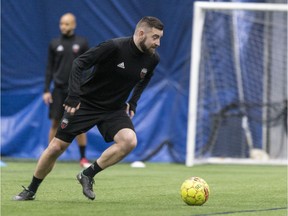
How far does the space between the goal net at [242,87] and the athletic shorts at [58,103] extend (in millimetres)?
3032

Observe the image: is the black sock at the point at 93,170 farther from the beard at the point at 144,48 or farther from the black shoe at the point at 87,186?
the beard at the point at 144,48

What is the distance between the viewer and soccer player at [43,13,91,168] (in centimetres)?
1339

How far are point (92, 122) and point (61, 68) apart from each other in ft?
17.9

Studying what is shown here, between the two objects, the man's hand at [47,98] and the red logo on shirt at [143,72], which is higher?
the red logo on shirt at [143,72]

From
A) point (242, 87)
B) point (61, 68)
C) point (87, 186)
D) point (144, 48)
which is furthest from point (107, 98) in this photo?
point (242, 87)

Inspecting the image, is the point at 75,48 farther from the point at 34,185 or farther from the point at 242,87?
the point at 34,185

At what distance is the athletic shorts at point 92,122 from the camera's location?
802cm

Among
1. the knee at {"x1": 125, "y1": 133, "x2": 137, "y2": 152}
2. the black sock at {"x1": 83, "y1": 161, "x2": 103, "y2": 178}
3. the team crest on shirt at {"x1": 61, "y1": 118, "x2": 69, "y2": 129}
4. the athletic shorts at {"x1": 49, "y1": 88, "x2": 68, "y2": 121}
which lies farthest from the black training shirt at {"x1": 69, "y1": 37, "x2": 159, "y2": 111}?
the athletic shorts at {"x1": 49, "y1": 88, "x2": 68, "y2": 121}

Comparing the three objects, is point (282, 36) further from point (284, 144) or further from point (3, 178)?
point (3, 178)

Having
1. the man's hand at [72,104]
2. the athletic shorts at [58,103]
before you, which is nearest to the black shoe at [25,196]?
the man's hand at [72,104]

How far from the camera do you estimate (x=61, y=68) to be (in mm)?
13484

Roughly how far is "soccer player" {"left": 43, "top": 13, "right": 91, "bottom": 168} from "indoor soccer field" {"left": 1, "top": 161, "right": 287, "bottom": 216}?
27.8 inches

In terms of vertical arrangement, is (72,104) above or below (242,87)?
above

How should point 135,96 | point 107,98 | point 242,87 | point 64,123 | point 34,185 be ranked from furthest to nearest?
point 242,87 < point 135,96 < point 107,98 < point 34,185 < point 64,123
